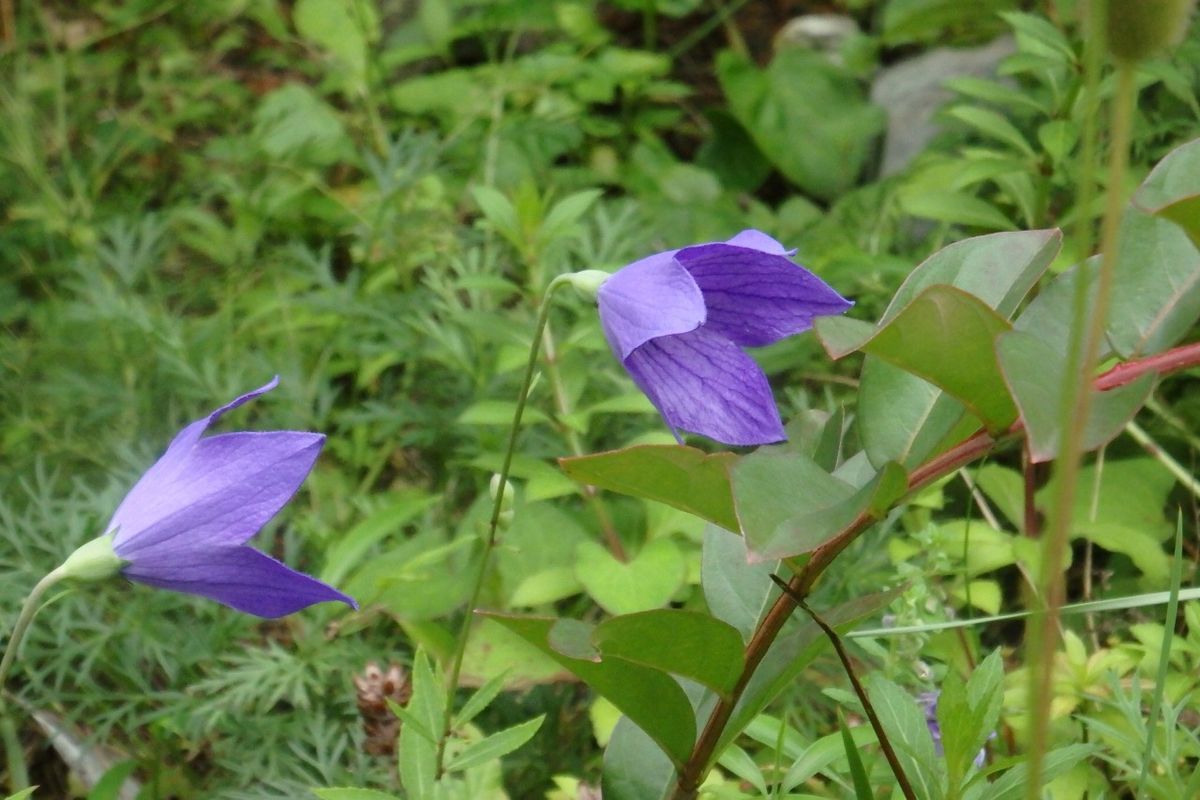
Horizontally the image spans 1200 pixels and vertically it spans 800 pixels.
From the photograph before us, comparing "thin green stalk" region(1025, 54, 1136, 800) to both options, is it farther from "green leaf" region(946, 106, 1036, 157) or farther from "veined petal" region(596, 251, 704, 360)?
"green leaf" region(946, 106, 1036, 157)

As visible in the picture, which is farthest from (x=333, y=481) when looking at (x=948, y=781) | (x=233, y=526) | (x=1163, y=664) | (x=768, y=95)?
(x=768, y=95)

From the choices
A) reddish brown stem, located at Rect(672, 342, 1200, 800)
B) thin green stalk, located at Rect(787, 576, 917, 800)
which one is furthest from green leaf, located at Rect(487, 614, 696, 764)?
thin green stalk, located at Rect(787, 576, 917, 800)

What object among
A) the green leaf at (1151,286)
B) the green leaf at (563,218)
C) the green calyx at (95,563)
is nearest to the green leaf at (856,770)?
the green leaf at (1151,286)

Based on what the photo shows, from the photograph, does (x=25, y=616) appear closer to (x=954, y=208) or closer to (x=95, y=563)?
(x=95, y=563)

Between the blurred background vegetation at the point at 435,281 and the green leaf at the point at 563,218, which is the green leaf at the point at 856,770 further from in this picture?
the green leaf at the point at 563,218

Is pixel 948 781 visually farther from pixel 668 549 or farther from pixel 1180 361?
pixel 668 549

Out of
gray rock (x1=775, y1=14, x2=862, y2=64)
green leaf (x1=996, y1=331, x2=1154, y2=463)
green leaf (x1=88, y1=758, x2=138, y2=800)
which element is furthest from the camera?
gray rock (x1=775, y1=14, x2=862, y2=64)
